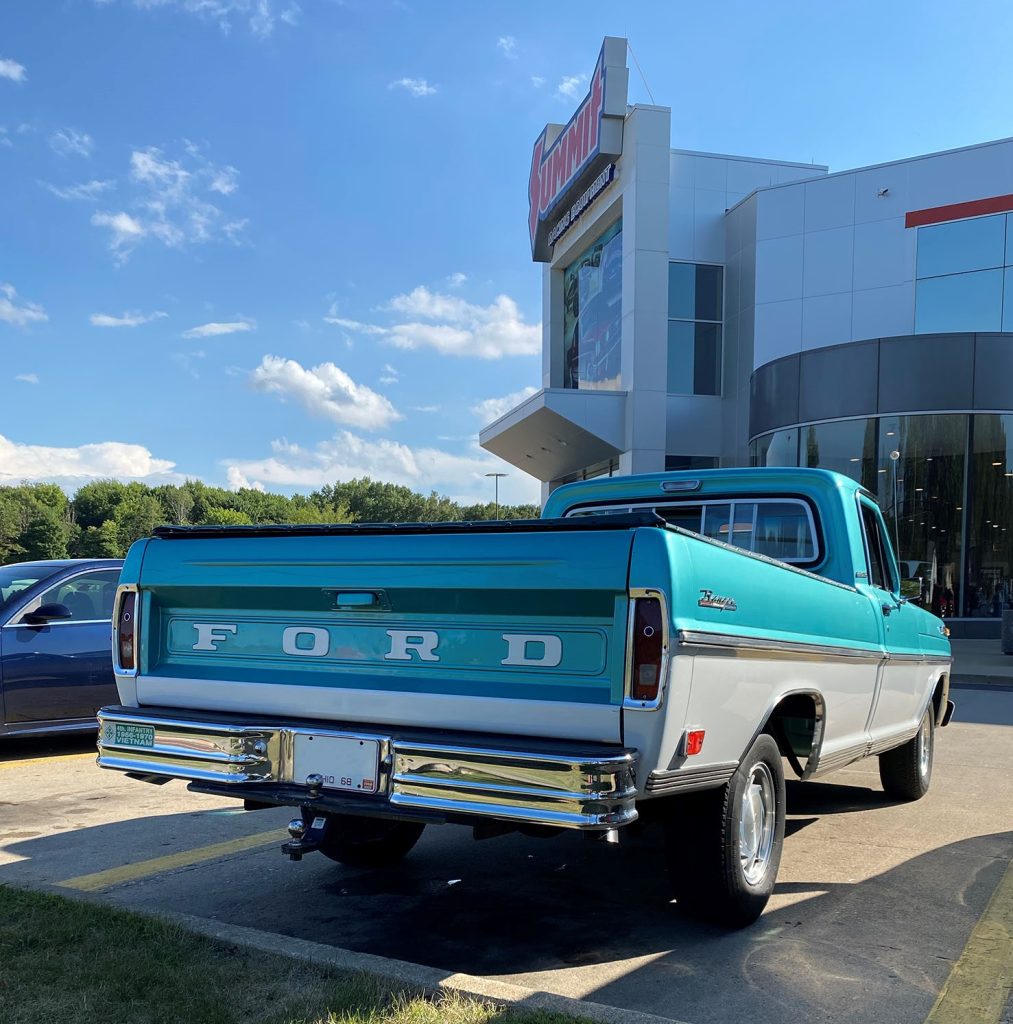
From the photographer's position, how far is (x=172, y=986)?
10.9 ft

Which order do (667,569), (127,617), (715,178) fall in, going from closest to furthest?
(667,569), (127,617), (715,178)

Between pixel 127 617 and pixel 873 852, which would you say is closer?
pixel 127 617

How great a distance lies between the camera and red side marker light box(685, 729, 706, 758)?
3.26m

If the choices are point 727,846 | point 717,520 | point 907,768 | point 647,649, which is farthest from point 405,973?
point 907,768

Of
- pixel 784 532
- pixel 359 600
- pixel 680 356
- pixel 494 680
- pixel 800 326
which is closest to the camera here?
pixel 494 680

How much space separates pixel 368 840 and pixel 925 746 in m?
4.06

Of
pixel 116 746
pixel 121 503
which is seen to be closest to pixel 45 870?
pixel 116 746

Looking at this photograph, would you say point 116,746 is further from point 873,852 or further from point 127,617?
point 873,852

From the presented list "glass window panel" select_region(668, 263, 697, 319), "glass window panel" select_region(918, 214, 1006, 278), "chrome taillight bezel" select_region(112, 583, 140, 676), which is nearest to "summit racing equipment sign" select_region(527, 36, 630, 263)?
"glass window panel" select_region(668, 263, 697, 319)

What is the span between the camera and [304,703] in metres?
3.77

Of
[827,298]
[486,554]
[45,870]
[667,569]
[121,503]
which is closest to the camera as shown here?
[667,569]

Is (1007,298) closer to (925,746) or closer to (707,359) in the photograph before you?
(707,359)

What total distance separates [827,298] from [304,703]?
895 inches

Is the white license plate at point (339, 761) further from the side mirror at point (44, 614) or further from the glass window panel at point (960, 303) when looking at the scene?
the glass window panel at point (960, 303)
